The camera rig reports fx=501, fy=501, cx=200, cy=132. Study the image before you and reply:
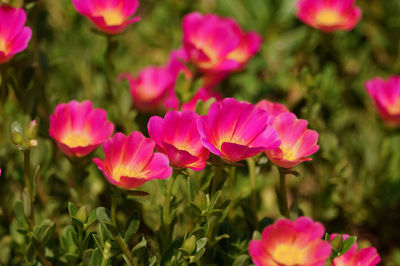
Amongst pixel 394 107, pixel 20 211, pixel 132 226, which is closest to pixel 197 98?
pixel 132 226

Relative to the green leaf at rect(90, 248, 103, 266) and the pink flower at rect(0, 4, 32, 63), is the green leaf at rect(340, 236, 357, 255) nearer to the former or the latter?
the green leaf at rect(90, 248, 103, 266)

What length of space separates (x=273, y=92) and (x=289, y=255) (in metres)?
1.40

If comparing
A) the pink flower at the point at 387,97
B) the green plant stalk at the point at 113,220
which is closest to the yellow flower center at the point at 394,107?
the pink flower at the point at 387,97

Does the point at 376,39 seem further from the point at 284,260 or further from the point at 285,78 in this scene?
the point at 284,260

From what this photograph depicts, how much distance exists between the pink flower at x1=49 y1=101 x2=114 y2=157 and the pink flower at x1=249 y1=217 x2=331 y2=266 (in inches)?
22.6

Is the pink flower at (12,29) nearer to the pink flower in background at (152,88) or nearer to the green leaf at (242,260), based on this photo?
the pink flower in background at (152,88)

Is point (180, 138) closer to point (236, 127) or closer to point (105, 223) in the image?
point (236, 127)

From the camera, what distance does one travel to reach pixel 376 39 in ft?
8.84

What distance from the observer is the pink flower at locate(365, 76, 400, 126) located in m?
1.90

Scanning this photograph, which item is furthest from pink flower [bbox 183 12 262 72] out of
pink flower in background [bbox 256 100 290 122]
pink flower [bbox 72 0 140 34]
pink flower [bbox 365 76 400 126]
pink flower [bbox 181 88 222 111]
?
pink flower [bbox 365 76 400 126]

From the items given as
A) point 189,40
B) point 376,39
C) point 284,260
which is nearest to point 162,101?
point 189,40

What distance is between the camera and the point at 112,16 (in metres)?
1.71

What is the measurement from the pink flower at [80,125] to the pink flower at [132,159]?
20 centimetres

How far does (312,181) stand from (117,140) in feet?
4.52
